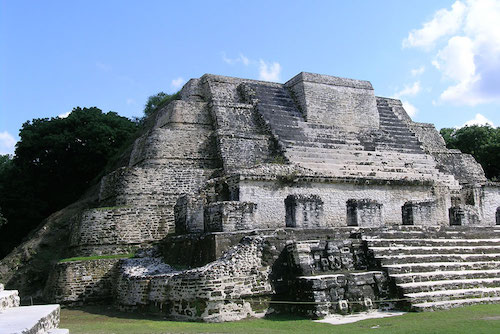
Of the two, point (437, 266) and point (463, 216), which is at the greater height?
point (463, 216)

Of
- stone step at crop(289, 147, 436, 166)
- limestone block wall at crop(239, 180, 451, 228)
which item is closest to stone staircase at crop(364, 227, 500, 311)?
limestone block wall at crop(239, 180, 451, 228)

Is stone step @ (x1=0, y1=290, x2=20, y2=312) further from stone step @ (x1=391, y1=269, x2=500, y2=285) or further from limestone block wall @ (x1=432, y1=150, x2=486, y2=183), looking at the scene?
limestone block wall @ (x1=432, y1=150, x2=486, y2=183)

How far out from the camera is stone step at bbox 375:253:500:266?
11.3 meters

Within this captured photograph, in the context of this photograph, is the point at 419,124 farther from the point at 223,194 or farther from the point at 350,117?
the point at 223,194

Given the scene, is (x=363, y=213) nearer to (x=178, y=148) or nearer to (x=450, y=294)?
(x=450, y=294)

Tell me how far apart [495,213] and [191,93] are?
12.2 meters

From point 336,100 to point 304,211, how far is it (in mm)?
8587

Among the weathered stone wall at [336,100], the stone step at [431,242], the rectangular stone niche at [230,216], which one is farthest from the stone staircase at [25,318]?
the weathered stone wall at [336,100]

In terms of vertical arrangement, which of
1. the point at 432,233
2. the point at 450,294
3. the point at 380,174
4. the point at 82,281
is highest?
the point at 380,174

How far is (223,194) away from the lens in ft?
51.5

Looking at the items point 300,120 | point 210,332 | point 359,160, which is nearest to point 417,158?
point 359,160

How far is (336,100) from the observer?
2094cm

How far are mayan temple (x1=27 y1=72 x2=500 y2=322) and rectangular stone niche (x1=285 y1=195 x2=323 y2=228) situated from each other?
3 cm

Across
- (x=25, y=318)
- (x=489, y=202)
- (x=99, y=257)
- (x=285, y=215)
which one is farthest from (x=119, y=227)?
(x=489, y=202)
